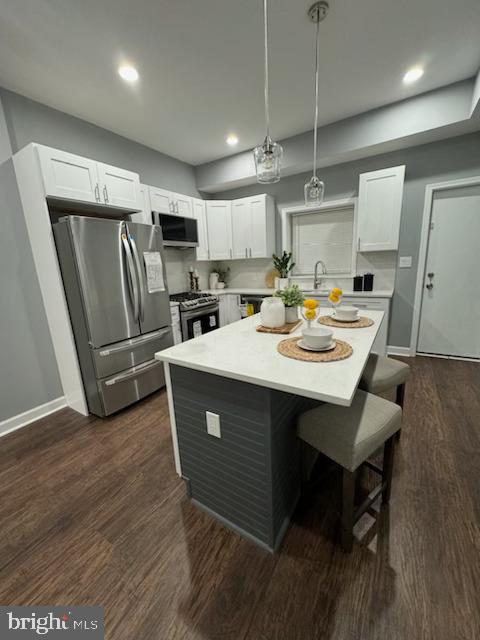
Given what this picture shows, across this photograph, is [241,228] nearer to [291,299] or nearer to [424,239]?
[424,239]

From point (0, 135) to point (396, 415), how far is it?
3573mm

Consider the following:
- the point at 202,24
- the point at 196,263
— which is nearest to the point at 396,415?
the point at 202,24

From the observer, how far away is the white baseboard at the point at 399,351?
358cm

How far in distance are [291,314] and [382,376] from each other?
0.70m

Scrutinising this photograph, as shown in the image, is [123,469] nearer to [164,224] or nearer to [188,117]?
[164,224]

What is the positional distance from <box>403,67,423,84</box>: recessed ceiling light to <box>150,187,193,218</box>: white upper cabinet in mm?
2741

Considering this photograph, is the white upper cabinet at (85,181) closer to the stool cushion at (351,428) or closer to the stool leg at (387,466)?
the stool cushion at (351,428)

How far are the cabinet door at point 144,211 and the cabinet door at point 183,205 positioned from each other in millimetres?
470

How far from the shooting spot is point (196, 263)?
4.45 metres

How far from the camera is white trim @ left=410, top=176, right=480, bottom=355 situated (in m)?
3.01

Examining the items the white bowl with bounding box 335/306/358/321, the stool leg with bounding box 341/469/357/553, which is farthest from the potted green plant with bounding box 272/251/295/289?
the stool leg with bounding box 341/469/357/553

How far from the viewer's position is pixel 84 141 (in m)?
2.79

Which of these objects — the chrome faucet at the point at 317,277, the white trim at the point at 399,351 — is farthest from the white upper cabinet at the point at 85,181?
the white trim at the point at 399,351

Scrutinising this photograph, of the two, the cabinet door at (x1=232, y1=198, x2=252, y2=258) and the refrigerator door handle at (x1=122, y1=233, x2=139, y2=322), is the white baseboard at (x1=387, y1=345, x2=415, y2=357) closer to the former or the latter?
the cabinet door at (x1=232, y1=198, x2=252, y2=258)
